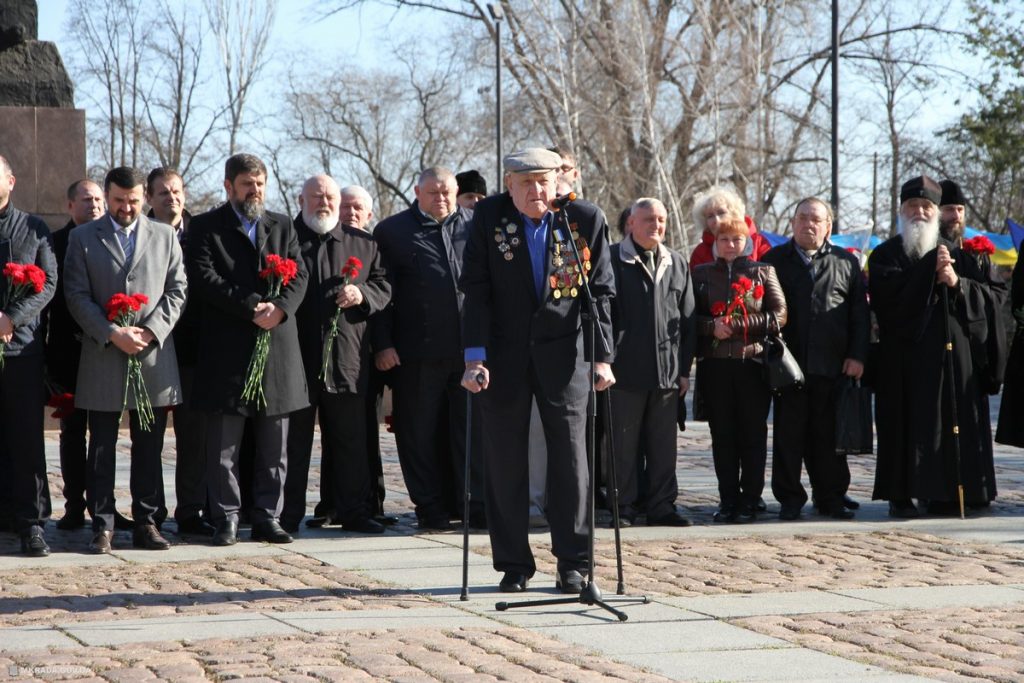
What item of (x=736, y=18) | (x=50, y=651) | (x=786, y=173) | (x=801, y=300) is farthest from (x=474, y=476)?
(x=786, y=173)

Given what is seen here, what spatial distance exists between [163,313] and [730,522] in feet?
12.0

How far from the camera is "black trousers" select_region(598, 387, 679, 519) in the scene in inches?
360

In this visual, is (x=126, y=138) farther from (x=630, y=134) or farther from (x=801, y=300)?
(x=801, y=300)

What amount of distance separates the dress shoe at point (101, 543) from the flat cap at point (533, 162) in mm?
3136

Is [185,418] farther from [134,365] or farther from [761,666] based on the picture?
[761,666]

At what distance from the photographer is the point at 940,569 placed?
24.5 ft

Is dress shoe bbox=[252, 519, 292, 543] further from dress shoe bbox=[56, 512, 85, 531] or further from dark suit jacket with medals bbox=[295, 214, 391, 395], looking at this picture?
dress shoe bbox=[56, 512, 85, 531]

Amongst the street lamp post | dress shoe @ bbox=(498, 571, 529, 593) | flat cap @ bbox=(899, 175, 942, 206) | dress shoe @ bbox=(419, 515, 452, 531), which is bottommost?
dress shoe @ bbox=(498, 571, 529, 593)

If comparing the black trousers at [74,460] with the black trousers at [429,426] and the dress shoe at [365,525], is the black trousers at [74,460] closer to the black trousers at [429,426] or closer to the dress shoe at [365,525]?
the dress shoe at [365,525]

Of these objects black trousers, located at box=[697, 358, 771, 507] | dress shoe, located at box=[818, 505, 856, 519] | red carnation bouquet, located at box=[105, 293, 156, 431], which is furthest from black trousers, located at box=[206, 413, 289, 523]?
dress shoe, located at box=[818, 505, 856, 519]

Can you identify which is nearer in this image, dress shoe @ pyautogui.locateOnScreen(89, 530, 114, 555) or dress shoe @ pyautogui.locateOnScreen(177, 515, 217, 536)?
dress shoe @ pyautogui.locateOnScreen(89, 530, 114, 555)

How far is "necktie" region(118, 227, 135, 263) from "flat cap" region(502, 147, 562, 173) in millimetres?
2599

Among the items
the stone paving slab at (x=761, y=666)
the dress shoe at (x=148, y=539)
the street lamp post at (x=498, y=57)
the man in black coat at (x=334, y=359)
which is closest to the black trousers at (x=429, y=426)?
the man in black coat at (x=334, y=359)

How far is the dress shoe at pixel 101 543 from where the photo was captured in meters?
8.04
